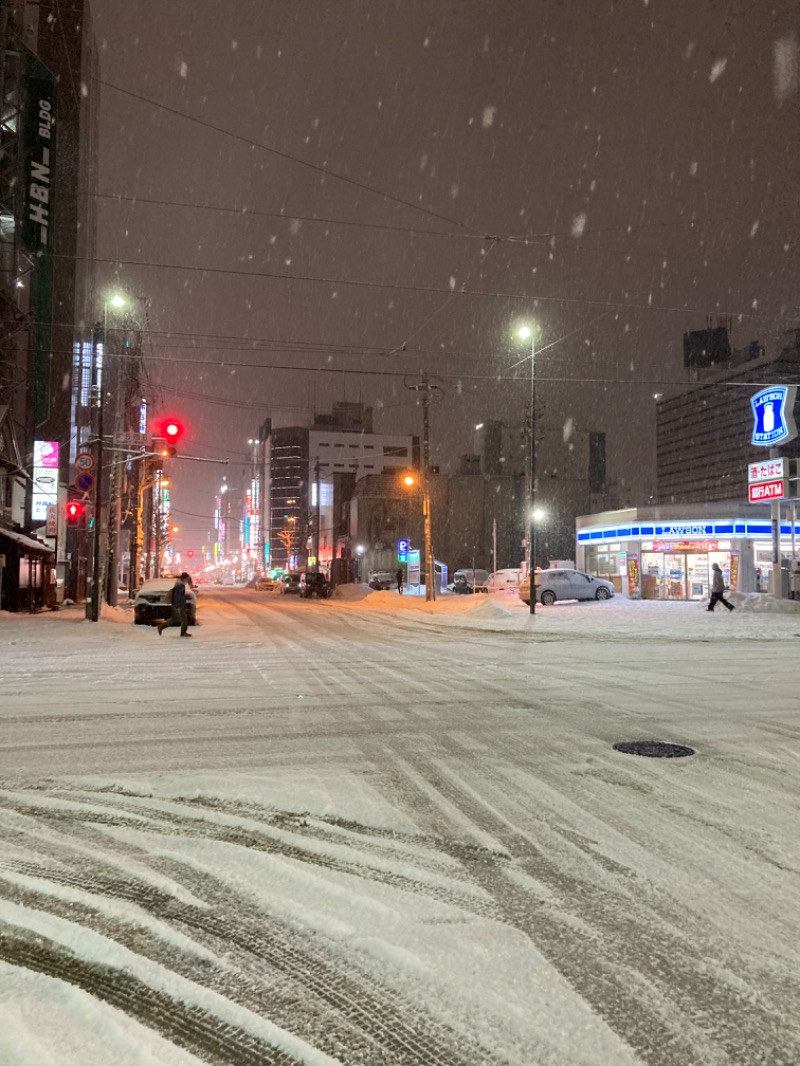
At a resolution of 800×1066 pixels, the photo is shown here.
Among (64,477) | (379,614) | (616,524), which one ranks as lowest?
(379,614)

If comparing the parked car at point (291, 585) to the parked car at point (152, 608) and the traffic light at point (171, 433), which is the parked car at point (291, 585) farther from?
the traffic light at point (171, 433)

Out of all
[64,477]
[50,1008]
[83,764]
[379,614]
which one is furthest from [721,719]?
[64,477]

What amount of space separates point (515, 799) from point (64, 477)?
4472 cm

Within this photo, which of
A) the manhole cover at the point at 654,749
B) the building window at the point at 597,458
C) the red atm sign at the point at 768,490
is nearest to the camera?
the manhole cover at the point at 654,749

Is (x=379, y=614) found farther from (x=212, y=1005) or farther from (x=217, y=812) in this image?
(x=212, y=1005)

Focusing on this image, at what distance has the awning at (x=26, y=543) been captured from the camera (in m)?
27.6

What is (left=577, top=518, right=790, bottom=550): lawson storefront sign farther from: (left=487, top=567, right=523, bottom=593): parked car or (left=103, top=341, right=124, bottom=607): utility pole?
(left=103, top=341, right=124, bottom=607): utility pole

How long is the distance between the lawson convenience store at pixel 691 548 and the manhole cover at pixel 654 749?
31.4 meters

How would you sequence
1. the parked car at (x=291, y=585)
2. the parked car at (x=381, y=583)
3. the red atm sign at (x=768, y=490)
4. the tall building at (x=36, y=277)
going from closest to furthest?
the red atm sign at (x=768, y=490) → the tall building at (x=36, y=277) → the parked car at (x=381, y=583) → the parked car at (x=291, y=585)

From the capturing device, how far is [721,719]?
322 inches

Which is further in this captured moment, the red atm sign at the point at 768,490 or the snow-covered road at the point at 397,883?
the red atm sign at the point at 768,490

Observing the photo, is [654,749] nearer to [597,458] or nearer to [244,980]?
[244,980]

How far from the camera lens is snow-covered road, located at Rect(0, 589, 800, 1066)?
2.62 metres

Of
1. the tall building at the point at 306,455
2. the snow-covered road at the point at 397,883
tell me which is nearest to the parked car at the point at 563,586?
the snow-covered road at the point at 397,883
